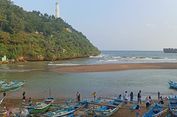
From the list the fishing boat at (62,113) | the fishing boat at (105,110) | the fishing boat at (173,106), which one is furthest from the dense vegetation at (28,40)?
the fishing boat at (173,106)

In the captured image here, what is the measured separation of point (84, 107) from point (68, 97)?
805cm

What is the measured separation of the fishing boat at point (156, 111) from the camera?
26094 millimetres

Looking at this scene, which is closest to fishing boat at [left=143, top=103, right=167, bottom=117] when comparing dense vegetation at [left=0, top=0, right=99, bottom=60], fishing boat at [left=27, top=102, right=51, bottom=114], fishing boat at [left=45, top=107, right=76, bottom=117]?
fishing boat at [left=45, top=107, right=76, bottom=117]

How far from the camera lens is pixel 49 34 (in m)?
145

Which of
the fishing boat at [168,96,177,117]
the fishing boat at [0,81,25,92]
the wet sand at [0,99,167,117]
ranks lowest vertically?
the wet sand at [0,99,167,117]

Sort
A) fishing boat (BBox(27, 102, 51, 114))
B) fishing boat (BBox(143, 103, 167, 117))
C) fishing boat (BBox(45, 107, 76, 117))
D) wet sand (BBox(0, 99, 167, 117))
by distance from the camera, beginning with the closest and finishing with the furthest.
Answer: fishing boat (BBox(45, 107, 76, 117)), fishing boat (BBox(143, 103, 167, 117)), fishing boat (BBox(27, 102, 51, 114)), wet sand (BBox(0, 99, 167, 117))

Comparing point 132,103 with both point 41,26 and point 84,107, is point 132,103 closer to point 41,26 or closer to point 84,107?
point 84,107

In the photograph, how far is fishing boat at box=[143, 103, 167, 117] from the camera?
26094mm

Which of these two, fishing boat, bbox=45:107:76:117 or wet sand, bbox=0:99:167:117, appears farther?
wet sand, bbox=0:99:167:117

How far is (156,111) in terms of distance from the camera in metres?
28.0

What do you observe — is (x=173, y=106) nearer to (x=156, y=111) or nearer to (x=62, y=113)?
(x=156, y=111)

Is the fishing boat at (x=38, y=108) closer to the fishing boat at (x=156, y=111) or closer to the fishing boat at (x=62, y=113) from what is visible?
the fishing boat at (x=62, y=113)

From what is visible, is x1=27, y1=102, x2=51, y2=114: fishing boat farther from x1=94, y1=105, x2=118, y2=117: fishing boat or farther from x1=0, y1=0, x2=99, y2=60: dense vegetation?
x1=0, y1=0, x2=99, y2=60: dense vegetation

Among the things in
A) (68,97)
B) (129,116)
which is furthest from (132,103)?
(68,97)
